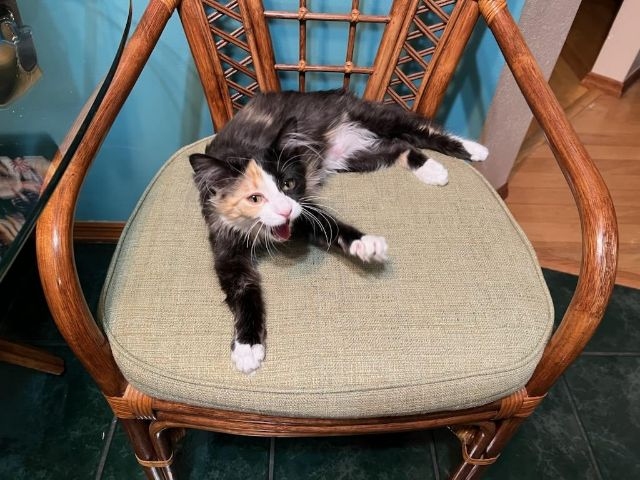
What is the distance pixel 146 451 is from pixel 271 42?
841 mm

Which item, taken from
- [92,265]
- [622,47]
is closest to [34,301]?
[92,265]

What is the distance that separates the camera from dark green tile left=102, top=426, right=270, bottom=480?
1.22 meters

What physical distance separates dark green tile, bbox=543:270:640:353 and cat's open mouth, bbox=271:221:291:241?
3.06ft

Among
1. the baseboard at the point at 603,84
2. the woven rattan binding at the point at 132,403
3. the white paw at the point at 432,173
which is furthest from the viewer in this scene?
the baseboard at the point at 603,84

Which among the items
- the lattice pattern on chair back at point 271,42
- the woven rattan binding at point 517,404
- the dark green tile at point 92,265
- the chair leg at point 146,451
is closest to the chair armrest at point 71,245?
the chair leg at point 146,451

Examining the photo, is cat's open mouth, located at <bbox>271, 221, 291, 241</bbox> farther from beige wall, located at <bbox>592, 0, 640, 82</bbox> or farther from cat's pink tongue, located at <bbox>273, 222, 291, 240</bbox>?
beige wall, located at <bbox>592, 0, 640, 82</bbox>

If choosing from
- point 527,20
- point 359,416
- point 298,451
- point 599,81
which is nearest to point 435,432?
point 298,451

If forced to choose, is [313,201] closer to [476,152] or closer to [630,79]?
[476,152]

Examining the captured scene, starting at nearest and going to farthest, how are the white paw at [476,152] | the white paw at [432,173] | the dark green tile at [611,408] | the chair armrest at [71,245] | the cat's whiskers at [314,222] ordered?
the chair armrest at [71,245] < the cat's whiskers at [314,222] < the white paw at [432,173] < the white paw at [476,152] < the dark green tile at [611,408]

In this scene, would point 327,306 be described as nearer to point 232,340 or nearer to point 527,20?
point 232,340

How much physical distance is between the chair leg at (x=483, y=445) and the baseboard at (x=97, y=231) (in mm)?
1153

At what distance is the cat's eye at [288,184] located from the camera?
953mm

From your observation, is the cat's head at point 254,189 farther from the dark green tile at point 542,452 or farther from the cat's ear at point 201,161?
the dark green tile at point 542,452

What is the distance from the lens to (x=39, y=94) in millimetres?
891
